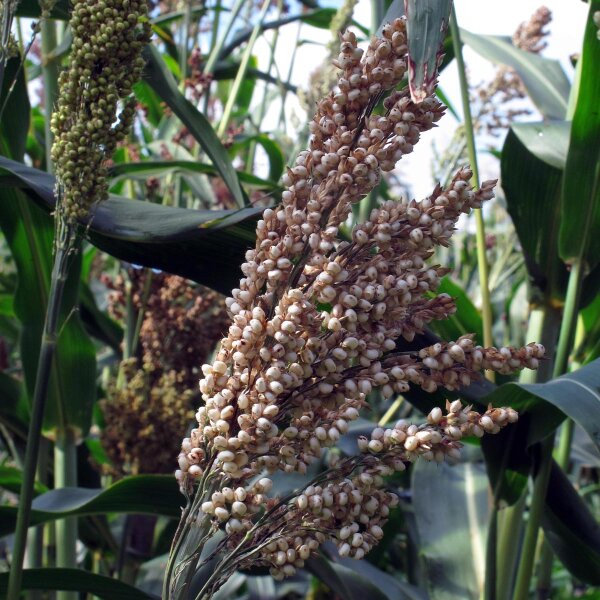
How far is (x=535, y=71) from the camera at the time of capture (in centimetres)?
209

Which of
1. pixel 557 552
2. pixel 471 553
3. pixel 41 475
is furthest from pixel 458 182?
pixel 41 475

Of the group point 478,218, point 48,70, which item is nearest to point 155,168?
point 48,70

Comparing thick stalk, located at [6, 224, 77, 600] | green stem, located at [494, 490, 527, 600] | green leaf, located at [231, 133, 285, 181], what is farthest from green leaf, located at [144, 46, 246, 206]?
green leaf, located at [231, 133, 285, 181]

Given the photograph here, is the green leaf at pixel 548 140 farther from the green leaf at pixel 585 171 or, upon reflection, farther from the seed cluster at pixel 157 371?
the seed cluster at pixel 157 371

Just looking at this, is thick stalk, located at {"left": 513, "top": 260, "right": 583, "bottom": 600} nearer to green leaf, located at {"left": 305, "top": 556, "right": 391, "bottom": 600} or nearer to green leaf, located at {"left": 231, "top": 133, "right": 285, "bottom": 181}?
green leaf, located at {"left": 305, "top": 556, "right": 391, "bottom": 600}

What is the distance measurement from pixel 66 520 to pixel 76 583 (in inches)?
10.2

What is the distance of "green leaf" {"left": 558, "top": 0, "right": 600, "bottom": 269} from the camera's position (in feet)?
4.62

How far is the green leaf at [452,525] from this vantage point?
169 cm

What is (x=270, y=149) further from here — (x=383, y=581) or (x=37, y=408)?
(x=37, y=408)

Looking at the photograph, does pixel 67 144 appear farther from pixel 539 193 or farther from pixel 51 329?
pixel 539 193

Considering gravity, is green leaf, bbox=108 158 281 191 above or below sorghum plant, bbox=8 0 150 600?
below

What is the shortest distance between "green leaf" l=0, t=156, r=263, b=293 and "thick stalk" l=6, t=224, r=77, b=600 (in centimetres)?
7

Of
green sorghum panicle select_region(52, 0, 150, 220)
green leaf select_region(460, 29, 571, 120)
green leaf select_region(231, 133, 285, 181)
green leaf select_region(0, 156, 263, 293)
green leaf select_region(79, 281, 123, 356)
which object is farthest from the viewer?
green leaf select_region(231, 133, 285, 181)

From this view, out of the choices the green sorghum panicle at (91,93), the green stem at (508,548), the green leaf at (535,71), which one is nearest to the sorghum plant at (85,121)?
the green sorghum panicle at (91,93)
